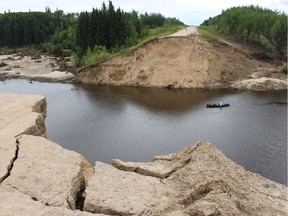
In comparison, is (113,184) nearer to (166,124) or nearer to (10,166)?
(10,166)

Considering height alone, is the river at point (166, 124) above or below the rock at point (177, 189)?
below

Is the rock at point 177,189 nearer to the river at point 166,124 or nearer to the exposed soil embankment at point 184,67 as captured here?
the river at point 166,124

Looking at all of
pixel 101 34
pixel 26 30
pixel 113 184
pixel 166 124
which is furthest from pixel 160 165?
pixel 26 30

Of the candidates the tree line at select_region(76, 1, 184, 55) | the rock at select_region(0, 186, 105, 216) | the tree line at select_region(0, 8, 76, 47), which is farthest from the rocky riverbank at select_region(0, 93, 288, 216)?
the tree line at select_region(0, 8, 76, 47)

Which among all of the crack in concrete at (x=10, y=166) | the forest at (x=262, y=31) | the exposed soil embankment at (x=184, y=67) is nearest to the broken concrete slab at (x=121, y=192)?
the crack in concrete at (x=10, y=166)

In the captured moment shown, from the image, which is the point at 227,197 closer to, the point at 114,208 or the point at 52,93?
the point at 114,208

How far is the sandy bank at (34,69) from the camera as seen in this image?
61781 mm

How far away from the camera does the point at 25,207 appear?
9242 mm

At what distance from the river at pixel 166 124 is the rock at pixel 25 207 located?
14118mm

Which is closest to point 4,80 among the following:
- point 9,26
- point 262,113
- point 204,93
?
point 204,93

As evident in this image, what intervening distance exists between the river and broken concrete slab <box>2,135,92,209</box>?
11535 mm

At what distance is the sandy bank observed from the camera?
6178 cm

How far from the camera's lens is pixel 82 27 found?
220 feet

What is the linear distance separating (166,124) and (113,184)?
22.5 meters
